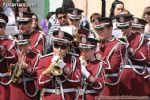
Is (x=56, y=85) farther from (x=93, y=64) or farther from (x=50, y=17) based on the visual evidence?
(x=50, y=17)

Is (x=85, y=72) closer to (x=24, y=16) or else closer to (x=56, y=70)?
(x=56, y=70)

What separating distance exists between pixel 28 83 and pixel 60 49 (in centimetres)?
115

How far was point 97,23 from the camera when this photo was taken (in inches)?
409

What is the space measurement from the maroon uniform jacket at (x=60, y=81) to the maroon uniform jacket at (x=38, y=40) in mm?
1057

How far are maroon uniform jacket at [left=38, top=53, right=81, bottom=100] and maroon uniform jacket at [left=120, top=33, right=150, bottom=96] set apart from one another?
1.42 m

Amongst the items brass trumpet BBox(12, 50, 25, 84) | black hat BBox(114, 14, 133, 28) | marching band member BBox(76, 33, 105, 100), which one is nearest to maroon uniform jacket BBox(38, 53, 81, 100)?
marching band member BBox(76, 33, 105, 100)

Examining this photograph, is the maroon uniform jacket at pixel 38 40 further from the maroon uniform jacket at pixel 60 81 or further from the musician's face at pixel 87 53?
the maroon uniform jacket at pixel 60 81

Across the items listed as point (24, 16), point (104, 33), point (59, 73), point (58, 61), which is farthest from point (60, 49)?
point (24, 16)

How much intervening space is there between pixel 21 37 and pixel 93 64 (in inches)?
42.9

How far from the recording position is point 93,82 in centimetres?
944

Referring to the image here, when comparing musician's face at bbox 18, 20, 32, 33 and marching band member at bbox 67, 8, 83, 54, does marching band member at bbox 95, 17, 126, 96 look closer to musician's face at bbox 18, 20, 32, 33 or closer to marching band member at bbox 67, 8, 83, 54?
marching band member at bbox 67, 8, 83, 54

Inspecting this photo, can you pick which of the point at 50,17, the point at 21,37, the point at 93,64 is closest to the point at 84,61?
the point at 93,64

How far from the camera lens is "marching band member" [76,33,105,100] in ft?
31.0

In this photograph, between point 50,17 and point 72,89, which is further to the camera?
point 50,17
